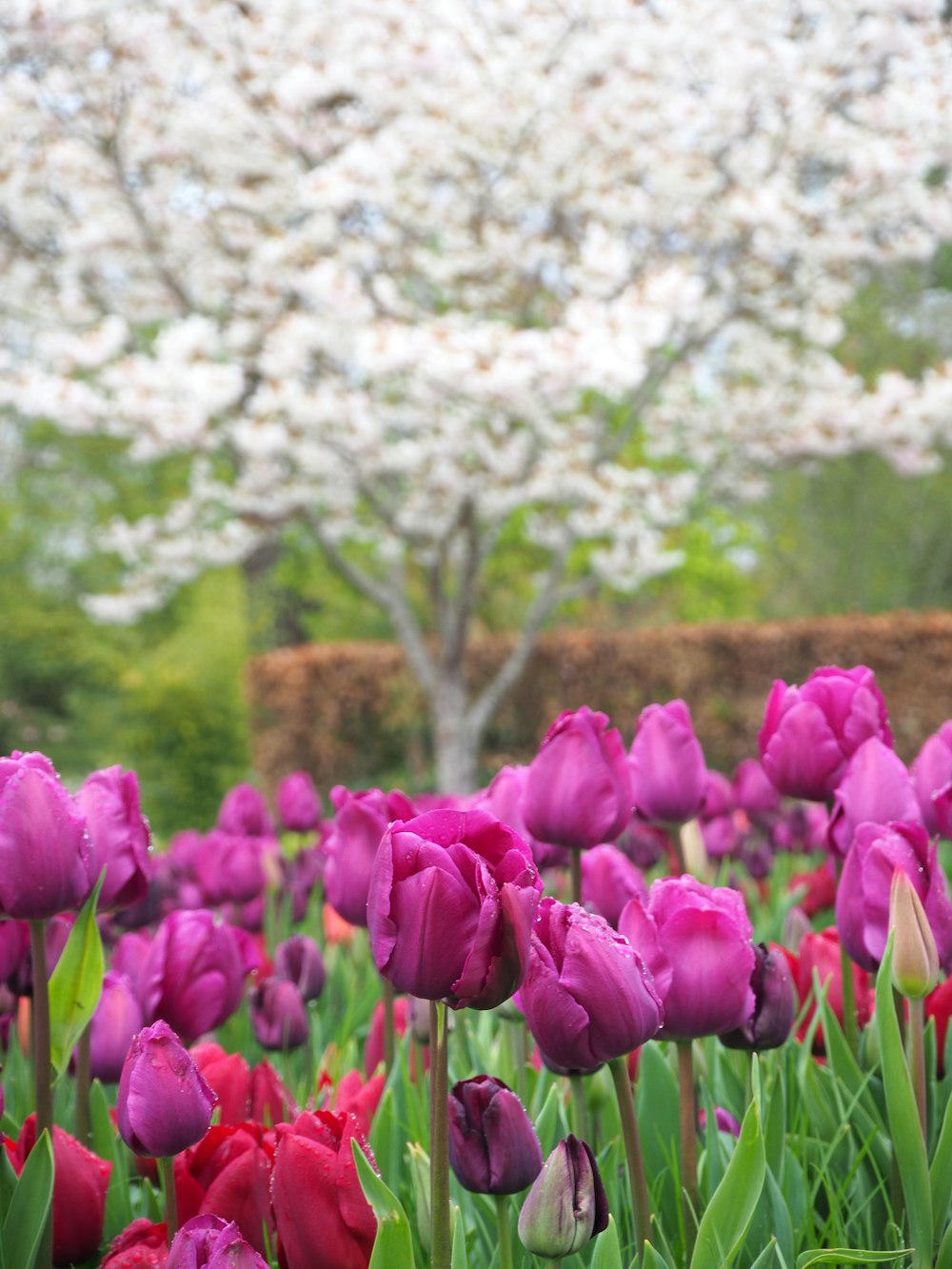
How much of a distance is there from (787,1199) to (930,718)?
8841 millimetres

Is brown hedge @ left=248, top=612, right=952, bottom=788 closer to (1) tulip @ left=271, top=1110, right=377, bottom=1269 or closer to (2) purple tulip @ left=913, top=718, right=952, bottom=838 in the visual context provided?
(2) purple tulip @ left=913, top=718, right=952, bottom=838

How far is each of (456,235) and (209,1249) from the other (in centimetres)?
855

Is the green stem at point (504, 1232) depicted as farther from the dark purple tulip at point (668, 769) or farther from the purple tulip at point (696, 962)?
the dark purple tulip at point (668, 769)

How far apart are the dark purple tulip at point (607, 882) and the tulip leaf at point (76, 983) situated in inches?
22.1

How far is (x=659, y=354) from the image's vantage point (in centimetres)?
840

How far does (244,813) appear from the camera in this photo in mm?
2477

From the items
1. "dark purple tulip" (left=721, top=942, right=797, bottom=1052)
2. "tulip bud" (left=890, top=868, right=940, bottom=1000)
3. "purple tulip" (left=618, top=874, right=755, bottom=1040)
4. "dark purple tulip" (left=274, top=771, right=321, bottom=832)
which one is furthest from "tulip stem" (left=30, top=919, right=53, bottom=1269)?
"dark purple tulip" (left=274, top=771, right=321, bottom=832)

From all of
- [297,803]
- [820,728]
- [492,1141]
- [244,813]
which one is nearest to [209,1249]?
[492,1141]

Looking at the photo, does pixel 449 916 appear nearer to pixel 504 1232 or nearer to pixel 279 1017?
pixel 504 1232

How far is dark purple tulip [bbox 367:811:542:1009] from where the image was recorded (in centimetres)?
78

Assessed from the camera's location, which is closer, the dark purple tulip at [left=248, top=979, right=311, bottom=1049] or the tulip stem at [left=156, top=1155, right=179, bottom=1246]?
the tulip stem at [left=156, top=1155, right=179, bottom=1246]

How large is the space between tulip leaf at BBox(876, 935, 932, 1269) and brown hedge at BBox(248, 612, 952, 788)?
335 inches

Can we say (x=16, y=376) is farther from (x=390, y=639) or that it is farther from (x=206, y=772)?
(x=390, y=639)

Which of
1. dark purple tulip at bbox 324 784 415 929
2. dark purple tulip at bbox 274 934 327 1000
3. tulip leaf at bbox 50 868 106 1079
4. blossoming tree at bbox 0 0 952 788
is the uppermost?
blossoming tree at bbox 0 0 952 788
